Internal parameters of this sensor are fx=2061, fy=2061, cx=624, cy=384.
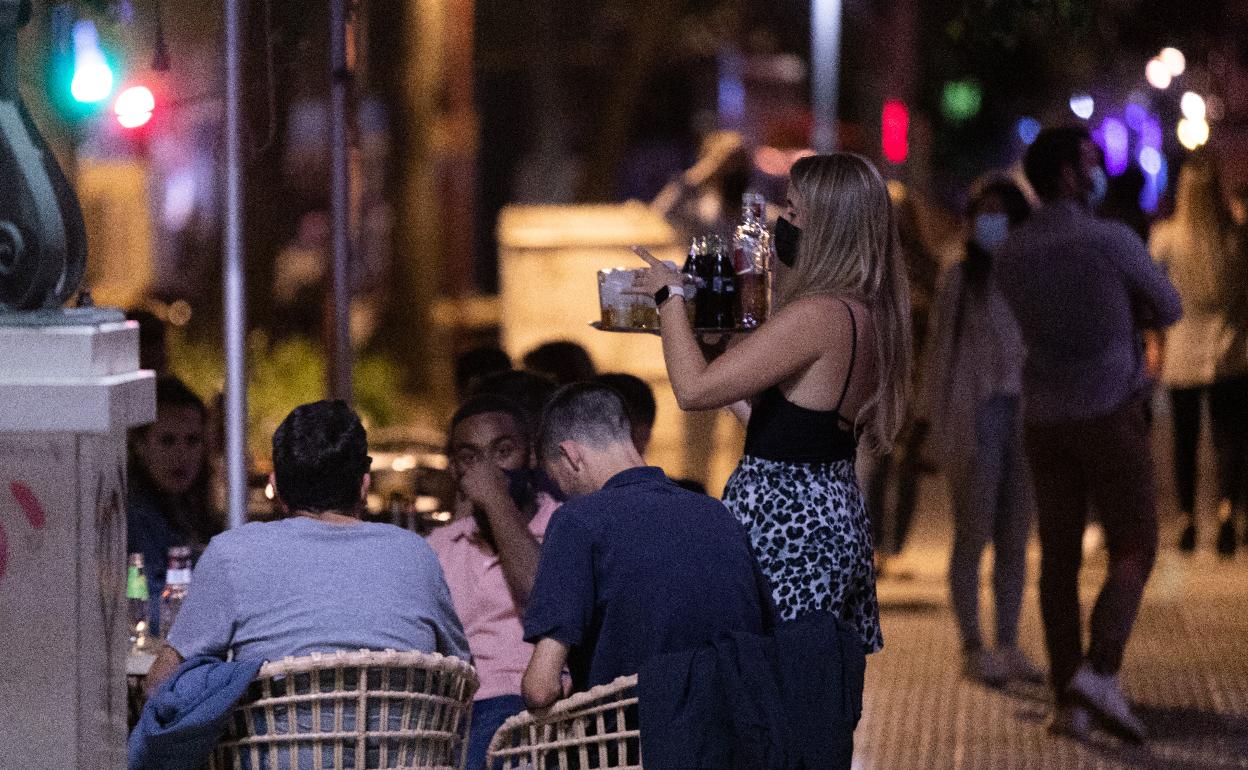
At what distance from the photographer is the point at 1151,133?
53.4ft

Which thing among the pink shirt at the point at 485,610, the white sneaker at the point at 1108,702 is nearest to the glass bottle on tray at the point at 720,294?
the pink shirt at the point at 485,610

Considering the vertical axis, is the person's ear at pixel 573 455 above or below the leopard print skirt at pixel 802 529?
above

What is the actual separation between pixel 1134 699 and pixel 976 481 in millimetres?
988

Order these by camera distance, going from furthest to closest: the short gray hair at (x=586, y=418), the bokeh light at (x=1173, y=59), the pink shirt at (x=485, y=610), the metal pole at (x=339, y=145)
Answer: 1. the bokeh light at (x=1173, y=59)
2. the metal pole at (x=339, y=145)
3. the pink shirt at (x=485, y=610)
4. the short gray hair at (x=586, y=418)

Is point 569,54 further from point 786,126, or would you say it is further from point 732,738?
point 732,738

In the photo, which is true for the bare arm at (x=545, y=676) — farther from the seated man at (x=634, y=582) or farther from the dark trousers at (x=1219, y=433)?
the dark trousers at (x=1219, y=433)

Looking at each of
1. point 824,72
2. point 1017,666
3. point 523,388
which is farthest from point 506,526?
point 824,72

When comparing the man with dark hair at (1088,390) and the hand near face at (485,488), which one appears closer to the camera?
the hand near face at (485,488)

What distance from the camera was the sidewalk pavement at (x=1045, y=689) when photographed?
645cm

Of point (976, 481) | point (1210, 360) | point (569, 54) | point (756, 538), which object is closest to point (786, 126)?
point (569, 54)

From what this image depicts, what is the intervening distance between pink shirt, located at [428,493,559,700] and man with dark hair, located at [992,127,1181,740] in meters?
2.50

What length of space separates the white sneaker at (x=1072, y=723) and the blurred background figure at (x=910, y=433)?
1.83 metres

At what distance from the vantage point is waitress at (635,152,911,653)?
13.6 feet

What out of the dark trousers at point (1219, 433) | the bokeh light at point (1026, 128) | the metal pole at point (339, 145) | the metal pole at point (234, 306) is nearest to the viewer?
the metal pole at point (234, 306)
